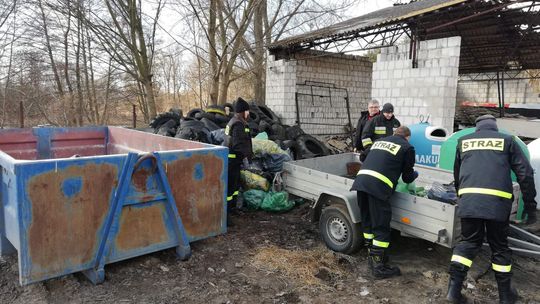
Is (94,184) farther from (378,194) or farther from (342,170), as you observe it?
(342,170)

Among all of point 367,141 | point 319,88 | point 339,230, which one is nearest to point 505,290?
point 339,230

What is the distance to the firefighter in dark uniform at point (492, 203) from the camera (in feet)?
10.6

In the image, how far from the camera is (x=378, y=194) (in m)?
3.76

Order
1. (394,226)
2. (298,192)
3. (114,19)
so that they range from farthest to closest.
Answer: (114,19) → (298,192) → (394,226)

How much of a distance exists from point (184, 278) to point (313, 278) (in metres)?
1.23

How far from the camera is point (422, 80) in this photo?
830 cm

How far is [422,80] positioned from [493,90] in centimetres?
1914

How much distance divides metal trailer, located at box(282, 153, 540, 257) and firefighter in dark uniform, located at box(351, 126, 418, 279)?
16cm

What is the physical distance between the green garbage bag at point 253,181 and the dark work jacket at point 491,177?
3146mm

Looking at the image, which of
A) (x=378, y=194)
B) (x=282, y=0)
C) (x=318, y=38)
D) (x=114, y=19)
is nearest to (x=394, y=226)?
(x=378, y=194)

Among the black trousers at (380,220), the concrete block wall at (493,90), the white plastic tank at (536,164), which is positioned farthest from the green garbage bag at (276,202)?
the concrete block wall at (493,90)

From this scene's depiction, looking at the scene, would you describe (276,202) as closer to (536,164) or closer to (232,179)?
(232,179)

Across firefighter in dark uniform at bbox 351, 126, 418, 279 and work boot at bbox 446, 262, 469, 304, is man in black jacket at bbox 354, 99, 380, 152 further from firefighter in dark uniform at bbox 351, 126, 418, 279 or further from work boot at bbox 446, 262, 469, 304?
work boot at bbox 446, 262, 469, 304

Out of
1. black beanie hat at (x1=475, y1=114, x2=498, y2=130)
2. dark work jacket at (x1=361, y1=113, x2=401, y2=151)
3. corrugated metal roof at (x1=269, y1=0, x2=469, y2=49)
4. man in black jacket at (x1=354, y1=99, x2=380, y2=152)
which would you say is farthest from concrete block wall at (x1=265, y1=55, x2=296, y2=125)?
black beanie hat at (x1=475, y1=114, x2=498, y2=130)
